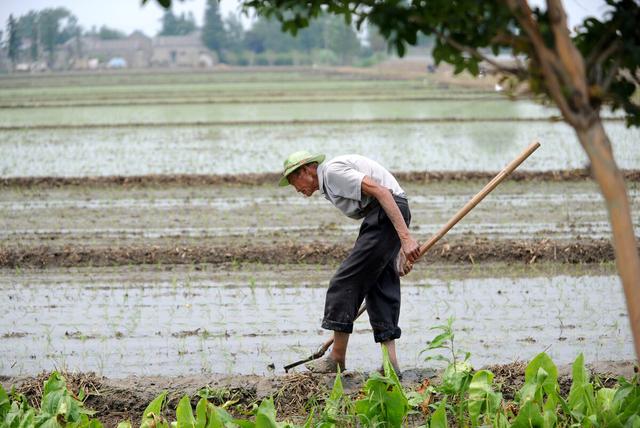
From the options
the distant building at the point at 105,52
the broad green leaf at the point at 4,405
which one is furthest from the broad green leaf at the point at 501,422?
the distant building at the point at 105,52

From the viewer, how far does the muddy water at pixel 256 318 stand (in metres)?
6.42

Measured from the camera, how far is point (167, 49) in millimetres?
A: 119562

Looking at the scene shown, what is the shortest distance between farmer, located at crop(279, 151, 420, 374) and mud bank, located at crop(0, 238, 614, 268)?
329cm

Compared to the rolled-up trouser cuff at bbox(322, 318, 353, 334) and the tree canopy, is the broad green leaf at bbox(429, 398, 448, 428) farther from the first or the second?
the rolled-up trouser cuff at bbox(322, 318, 353, 334)

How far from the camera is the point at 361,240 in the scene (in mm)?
5605

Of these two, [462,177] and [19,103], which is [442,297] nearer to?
[462,177]

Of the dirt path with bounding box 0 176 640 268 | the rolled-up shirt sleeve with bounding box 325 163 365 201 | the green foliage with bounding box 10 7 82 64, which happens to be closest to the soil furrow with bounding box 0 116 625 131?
the dirt path with bounding box 0 176 640 268

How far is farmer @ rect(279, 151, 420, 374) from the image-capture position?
5.45 metres

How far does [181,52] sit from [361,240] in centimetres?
11464

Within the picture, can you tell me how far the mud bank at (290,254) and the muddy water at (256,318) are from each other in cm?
25

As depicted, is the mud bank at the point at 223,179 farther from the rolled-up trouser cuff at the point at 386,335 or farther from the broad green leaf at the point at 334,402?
the broad green leaf at the point at 334,402

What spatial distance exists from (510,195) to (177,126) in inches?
486

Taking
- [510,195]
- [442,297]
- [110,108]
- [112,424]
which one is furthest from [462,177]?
[110,108]

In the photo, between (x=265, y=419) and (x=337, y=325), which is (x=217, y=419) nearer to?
(x=265, y=419)
